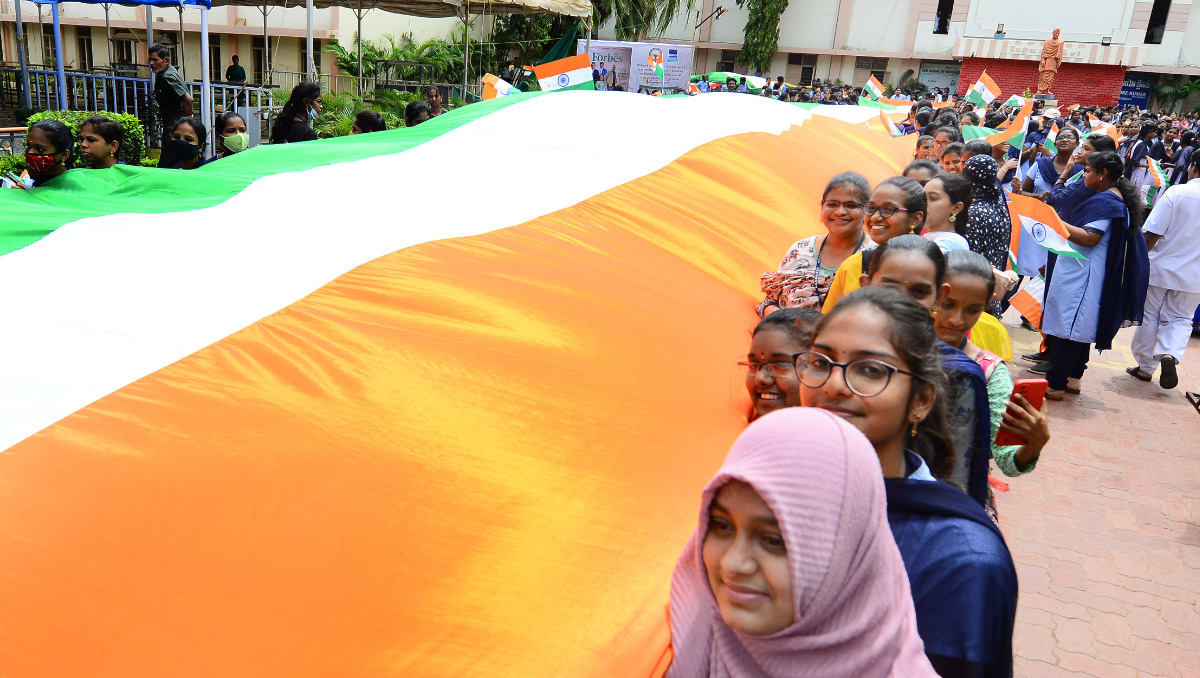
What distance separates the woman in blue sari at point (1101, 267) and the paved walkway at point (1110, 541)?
536 millimetres

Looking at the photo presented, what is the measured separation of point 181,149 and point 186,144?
4 centimetres

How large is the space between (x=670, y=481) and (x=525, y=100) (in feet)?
11.9

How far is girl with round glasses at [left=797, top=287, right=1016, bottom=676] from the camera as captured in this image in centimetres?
147

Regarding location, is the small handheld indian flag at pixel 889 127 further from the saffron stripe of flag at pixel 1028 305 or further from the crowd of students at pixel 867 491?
the crowd of students at pixel 867 491

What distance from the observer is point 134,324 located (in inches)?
85.0

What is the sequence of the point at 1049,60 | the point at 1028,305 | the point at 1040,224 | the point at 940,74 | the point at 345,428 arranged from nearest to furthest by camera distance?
the point at 345,428
the point at 1028,305
the point at 1040,224
the point at 1049,60
the point at 940,74

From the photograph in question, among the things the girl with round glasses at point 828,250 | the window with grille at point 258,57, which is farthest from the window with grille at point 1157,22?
the girl with round glasses at point 828,250

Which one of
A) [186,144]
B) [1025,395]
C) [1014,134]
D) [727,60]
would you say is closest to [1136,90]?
[727,60]

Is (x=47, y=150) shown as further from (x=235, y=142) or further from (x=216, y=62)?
(x=216, y=62)

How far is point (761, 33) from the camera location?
114 feet

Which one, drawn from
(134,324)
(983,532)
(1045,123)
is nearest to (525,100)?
(134,324)

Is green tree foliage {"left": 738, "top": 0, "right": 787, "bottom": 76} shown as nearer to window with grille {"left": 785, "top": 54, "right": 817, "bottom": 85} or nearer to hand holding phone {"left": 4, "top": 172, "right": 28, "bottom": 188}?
window with grille {"left": 785, "top": 54, "right": 817, "bottom": 85}

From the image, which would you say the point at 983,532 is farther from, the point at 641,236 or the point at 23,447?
the point at 641,236

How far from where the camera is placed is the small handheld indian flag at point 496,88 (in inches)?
318
